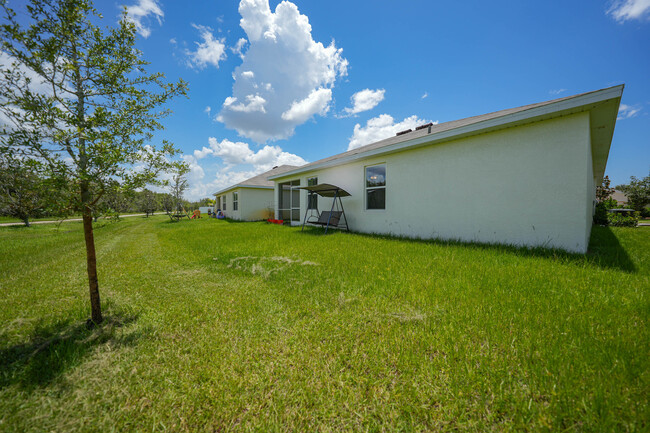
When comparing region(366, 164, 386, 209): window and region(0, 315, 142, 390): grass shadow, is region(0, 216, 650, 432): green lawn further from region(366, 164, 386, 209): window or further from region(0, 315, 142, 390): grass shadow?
region(366, 164, 386, 209): window

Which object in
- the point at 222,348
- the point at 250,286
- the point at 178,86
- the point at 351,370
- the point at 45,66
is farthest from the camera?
the point at 250,286

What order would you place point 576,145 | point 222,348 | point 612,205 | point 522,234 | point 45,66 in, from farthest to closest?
point 612,205 → point 522,234 → point 576,145 → point 45,66 → point 222,348

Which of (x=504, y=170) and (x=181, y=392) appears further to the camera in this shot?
(x=504, y=170)

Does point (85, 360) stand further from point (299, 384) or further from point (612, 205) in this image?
point (612, 205)

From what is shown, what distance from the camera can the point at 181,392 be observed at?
55.7 inches

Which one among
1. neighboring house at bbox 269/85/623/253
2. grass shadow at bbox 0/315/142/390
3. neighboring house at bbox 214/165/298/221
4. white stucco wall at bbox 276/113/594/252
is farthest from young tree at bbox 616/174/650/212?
grass shadow at bbox 0/315/142/390

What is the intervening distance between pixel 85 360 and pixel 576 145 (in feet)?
25.3

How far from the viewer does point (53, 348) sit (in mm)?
1826

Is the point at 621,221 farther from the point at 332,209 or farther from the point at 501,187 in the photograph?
the point at 332,209

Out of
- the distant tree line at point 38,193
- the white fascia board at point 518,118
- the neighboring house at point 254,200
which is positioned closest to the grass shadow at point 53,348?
the distant tree line at point 38,193

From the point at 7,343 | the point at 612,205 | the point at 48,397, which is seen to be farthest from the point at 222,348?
the point at 612,205

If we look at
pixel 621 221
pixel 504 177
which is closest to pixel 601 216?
pixel 621 221

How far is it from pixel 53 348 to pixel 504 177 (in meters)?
7.55

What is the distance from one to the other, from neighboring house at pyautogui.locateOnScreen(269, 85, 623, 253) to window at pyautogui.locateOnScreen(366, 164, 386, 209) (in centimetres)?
4
